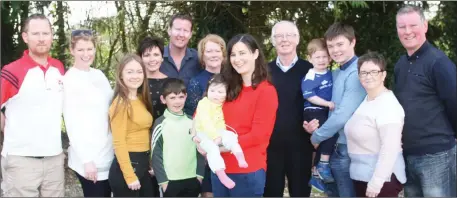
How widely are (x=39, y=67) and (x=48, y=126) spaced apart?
45 cm

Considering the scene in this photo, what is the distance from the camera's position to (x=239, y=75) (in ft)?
13.1

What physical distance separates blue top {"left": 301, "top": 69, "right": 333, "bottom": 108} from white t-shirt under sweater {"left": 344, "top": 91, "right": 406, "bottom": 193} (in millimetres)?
423

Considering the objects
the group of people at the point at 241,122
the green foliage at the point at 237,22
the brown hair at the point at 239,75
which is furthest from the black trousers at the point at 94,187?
the green foliage at the point at 237,22

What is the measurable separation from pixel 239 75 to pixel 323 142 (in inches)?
36.1

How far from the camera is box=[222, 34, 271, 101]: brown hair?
3.91 m

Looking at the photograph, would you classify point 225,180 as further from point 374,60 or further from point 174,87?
point 374,60

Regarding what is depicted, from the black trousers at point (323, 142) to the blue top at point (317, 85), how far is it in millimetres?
64

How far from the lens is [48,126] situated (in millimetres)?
4043

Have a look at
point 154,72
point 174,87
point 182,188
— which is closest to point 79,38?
point 154,72

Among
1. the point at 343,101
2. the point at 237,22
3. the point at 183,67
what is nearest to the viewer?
the point at 343,101

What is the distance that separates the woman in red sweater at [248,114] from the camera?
12.4ft

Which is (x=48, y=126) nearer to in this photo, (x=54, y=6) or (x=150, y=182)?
(x=150, y=182)

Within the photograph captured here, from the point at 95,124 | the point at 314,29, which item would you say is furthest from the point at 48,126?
the point at 314,29

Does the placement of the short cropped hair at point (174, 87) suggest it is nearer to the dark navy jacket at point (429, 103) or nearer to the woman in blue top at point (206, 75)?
the woman in blue top at point (206, 75)
